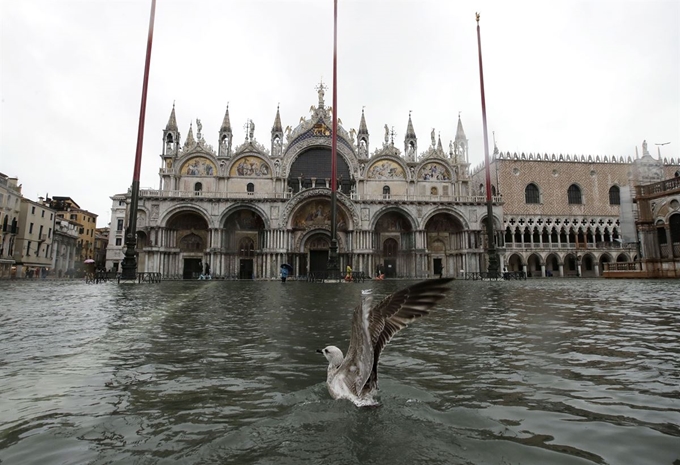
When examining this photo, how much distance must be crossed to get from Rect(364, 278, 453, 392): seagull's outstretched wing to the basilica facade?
3118 cm

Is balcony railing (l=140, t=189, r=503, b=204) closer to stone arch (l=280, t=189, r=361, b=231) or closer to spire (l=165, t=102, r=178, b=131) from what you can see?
stone arch (l=280, t=189, r=361, b=231)

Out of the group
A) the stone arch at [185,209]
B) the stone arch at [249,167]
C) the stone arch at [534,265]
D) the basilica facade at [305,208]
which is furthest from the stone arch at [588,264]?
the stone arch at [185,209]

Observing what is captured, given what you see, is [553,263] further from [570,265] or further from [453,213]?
[453,213]

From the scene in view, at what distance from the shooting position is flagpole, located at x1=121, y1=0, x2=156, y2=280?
1958 centimetres

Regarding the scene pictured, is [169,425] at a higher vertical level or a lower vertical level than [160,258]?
lower

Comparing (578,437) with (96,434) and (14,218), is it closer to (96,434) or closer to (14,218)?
(96,434)

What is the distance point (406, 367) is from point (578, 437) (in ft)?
5.49

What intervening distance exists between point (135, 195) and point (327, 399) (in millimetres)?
20005

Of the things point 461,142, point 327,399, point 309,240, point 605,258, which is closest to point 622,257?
point 605,258

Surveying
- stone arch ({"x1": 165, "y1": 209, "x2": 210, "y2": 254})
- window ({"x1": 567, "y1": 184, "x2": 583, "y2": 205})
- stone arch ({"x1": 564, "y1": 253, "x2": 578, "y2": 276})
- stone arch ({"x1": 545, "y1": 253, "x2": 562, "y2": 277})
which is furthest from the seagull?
window ({"x1": 567, "y1": 184, "x2": 583, "y2": 205})

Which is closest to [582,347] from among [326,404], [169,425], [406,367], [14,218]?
[406,367]

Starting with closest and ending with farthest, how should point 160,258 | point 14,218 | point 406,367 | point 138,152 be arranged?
1. point 406,367
2. point 138,152
3. point 160,258
4. point 14,218

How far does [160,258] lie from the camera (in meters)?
33.6

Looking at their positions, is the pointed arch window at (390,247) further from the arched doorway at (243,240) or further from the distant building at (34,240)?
the distant building at (34,240)
